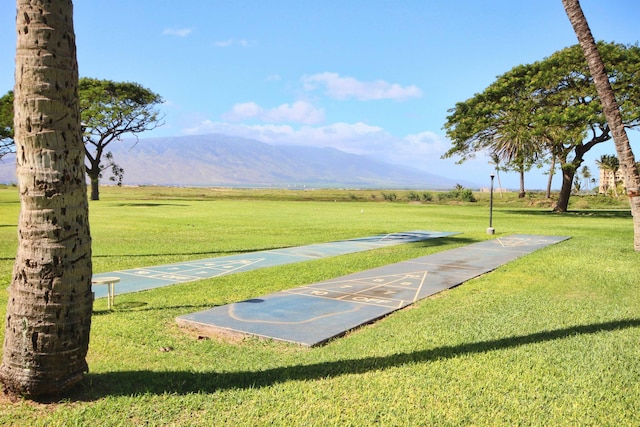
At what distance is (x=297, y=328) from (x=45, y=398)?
3.06 metres

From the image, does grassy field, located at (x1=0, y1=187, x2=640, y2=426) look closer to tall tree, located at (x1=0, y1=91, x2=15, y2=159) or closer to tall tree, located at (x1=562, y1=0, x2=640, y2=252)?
tall tree, located at (x1=562, y1=0, x2=640, y2=252)

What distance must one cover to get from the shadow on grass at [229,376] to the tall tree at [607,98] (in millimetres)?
9421

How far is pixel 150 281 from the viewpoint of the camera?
10109 millimetres

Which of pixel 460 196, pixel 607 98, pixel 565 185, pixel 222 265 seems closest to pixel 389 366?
pixel 222 265

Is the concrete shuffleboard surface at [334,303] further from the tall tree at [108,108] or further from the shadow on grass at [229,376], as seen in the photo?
the tall tree at [108,108]

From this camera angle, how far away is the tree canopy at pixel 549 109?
29703 millimetres

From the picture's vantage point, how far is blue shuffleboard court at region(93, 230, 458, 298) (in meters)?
9.95

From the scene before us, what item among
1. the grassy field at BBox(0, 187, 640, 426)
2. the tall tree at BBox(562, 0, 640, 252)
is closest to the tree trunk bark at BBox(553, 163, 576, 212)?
the tall tree at BBox(562, 0, 640, 252)

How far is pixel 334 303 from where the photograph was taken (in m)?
8.04

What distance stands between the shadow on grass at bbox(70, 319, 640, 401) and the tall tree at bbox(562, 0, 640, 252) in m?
9.42

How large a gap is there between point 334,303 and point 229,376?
129 inches

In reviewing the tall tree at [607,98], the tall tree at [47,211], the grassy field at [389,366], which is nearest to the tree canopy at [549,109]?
the tall tree at [607,98]

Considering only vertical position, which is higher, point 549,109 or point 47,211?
point 549,109

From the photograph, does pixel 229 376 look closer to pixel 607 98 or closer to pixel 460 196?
pixel 607 98
